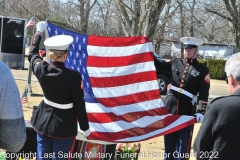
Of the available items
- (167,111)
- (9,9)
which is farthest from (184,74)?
(9,9)

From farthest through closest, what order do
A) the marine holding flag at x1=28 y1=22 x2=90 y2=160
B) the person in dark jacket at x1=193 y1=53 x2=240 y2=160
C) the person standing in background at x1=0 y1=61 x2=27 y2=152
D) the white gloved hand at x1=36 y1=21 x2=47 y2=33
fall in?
the white gloved hand at x1=36 y1=21 x2=47 y2=33 < the marine holding flag at x1=28 y1=22 x2=90 y2=160 < the person in dark jacket at x1=193 y1=53 x2=240 y2=160 < the person standing in background at x1=0 y1=61 x2=27 y2=152

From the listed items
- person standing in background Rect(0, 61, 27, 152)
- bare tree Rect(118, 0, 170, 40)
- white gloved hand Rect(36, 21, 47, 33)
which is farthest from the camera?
bare tree Rect(118, 0, 170, 40)

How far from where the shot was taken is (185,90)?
5.21 metres

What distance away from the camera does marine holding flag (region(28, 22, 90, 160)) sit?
4.13 meters

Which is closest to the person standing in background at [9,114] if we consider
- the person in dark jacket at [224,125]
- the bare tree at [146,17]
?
the person in dark jacket at [224,125]

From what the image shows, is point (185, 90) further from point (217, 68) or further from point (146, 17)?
point (217, 68)

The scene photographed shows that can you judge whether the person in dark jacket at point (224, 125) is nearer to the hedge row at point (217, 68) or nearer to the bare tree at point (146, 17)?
the bare tree at point (146, 17)

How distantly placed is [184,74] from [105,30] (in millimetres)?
19077

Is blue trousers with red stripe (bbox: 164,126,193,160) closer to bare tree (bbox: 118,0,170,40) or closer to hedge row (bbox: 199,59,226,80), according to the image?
bare tree (bbox: 118,0,170,40)

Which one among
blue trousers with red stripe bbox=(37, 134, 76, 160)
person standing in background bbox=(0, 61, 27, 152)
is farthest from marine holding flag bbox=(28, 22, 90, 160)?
person standing in background bbox=(0, 61, 27, 152)

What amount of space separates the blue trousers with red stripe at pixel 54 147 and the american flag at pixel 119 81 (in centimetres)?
113

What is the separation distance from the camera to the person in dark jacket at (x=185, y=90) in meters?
5.07

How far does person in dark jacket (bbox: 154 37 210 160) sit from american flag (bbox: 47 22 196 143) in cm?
25

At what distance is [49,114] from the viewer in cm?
421
